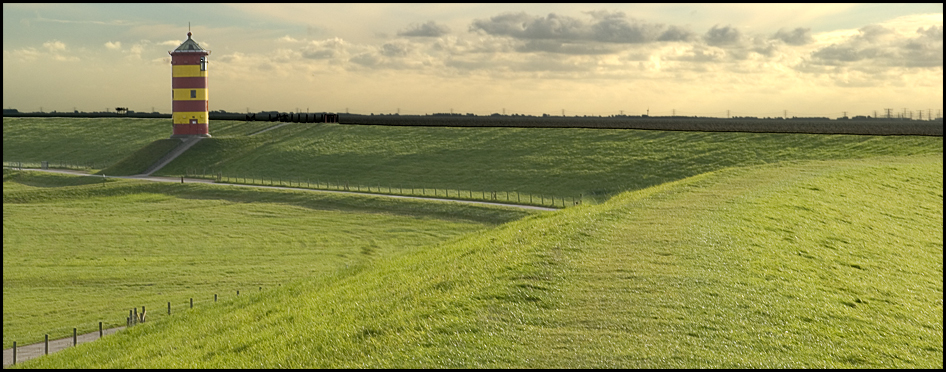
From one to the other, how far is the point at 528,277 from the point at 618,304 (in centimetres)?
292

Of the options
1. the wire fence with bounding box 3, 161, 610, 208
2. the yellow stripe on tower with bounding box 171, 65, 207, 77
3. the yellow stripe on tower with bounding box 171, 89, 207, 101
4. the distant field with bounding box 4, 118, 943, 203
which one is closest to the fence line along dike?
the wire fence with bounding box 3, 161, 610, 208

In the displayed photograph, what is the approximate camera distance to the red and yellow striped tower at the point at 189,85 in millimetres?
99875

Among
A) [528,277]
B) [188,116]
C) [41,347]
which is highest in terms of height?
[188,116]

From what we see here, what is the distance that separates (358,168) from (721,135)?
4402cm

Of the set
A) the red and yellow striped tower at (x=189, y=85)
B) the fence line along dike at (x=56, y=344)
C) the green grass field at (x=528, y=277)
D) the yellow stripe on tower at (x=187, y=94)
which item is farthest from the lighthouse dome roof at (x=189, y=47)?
the fence line along dike at (x=56, y=344)

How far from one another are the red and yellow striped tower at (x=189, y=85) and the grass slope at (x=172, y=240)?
88.3ft

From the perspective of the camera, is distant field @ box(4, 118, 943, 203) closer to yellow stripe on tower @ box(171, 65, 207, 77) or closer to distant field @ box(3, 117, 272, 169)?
distant field @ box(3, 117, 272, 169)

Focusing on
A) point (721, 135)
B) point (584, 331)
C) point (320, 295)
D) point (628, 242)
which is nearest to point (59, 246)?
point (320, 295)

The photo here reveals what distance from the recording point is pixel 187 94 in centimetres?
10244

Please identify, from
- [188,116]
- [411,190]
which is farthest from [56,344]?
[188,116]

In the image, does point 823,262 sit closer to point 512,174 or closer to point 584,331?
point 584,331

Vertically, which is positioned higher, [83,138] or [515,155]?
[83,138]

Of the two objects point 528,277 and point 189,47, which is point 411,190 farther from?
point 528,277

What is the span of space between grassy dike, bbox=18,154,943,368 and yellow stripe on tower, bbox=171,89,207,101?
272 ft
